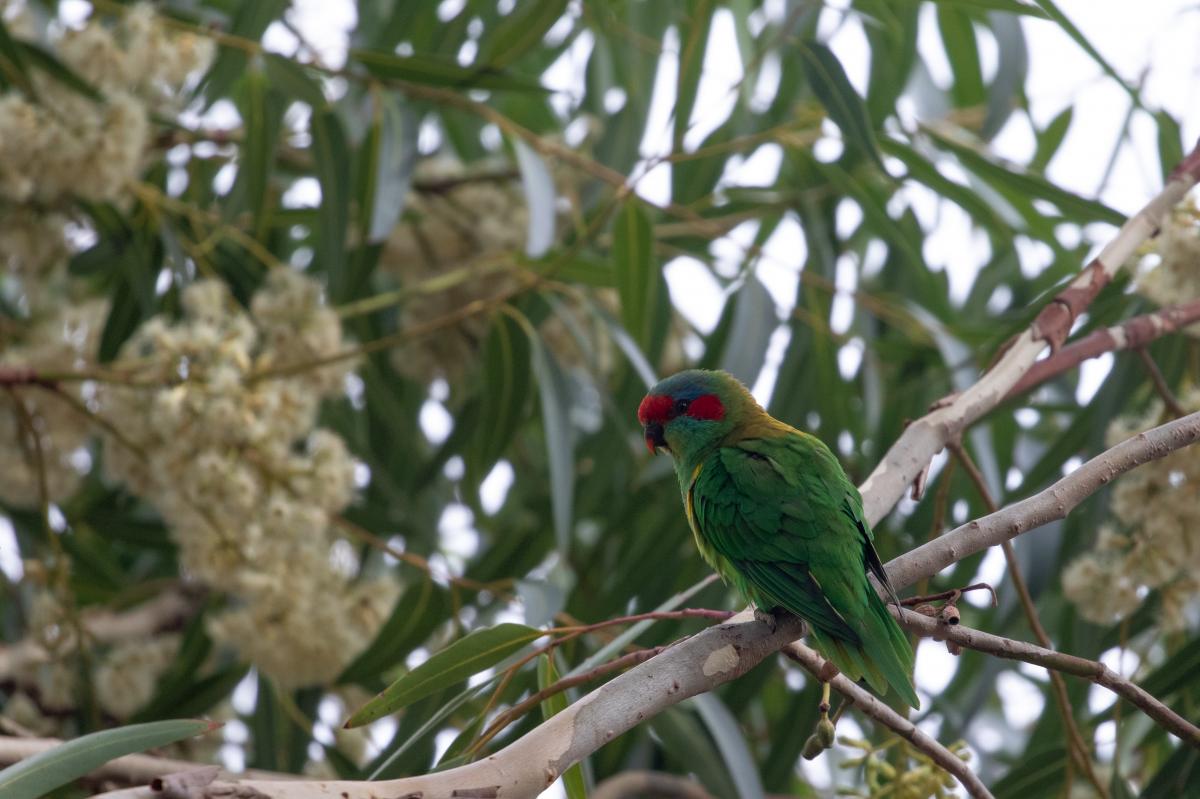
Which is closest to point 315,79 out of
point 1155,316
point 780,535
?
point 780,535

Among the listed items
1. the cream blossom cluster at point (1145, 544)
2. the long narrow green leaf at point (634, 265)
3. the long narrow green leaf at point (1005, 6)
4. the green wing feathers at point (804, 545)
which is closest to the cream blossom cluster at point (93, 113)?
the long narrow green leaf at point (634, 265)

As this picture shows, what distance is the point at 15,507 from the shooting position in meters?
3.64

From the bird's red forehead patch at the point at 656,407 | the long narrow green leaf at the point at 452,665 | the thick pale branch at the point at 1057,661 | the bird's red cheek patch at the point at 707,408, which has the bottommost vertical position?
the thick pale branch at the point at 1057,661

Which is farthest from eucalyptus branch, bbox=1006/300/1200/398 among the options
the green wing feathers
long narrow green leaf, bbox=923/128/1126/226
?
long narrow green leaf, bbox=923/128/1126/226

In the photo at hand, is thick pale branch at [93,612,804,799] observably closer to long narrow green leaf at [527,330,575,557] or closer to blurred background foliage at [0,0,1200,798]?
blurred background foliage at [0,0,1200,798]

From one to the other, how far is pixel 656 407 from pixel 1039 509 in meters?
1.07

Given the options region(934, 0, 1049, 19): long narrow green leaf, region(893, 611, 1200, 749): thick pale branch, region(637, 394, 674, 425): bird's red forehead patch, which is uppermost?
region(934, 0, 1049, 19): long narrow green leaf

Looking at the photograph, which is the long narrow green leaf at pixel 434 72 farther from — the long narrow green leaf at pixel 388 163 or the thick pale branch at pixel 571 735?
the thick pale branch at pixel 571 735

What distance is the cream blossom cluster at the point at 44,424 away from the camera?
3.19 metres

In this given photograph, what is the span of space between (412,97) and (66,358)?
1147 mm

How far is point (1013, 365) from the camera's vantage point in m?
2.24

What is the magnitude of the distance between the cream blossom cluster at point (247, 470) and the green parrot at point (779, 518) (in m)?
0.82

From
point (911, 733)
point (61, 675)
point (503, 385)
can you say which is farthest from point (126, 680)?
point (911, 733)

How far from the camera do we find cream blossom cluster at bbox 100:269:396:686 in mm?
2811
